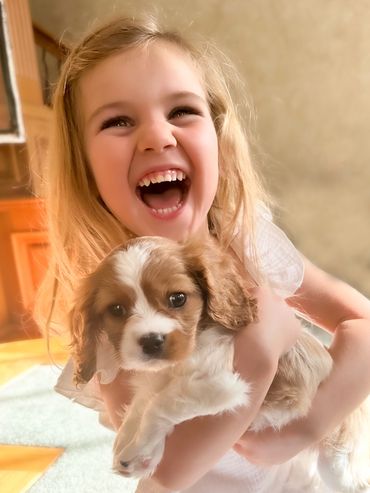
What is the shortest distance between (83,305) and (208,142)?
12.3 inches

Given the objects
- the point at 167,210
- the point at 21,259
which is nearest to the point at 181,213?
the point at 167,210

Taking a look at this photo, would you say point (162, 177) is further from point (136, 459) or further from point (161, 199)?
point (136, 459)

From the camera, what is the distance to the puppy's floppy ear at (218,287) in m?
0.61

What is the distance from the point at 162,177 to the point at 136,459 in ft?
1.12

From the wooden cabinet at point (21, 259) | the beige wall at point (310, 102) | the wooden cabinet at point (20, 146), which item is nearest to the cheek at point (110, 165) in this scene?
the wooden cabinet at point (21, 259)

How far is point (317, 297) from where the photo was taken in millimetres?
1094

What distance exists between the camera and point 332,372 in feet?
2.84

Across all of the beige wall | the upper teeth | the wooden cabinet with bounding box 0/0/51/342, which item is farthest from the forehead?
the wooden cabinet with bounding box 0/0/51/342

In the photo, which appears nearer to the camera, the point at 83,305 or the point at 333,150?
the point at 83,305

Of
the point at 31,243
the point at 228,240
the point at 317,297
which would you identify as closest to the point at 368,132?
the point at 317,297

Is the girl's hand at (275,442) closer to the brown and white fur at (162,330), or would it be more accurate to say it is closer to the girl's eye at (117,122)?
the brown and white fur at (162,330)

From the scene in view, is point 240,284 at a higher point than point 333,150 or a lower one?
higher

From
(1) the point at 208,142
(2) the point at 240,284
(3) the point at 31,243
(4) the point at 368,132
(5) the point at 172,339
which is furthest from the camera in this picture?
(4) the point at 368,132

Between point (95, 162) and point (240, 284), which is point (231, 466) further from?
point (95, 162)
